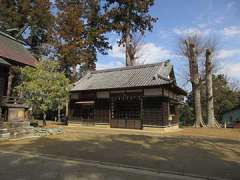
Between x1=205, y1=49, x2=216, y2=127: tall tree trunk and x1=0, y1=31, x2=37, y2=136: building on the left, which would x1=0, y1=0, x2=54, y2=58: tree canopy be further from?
x1=205, y1=49, x2=216, y2=127: tall tree trunk

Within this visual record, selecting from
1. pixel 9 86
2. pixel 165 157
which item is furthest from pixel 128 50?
pixel 165 157

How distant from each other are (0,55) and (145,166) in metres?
13.5

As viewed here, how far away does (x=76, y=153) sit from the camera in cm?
943

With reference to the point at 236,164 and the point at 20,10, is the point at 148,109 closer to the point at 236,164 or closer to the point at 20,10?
the point at 236,164

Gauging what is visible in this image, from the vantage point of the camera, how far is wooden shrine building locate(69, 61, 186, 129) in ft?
65.5

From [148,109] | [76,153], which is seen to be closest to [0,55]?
[76,153]

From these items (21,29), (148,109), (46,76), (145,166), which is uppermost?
(21,29)

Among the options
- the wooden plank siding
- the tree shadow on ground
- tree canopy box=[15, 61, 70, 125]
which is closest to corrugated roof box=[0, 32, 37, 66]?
tree canopy box=[15, 61, 70, 125]

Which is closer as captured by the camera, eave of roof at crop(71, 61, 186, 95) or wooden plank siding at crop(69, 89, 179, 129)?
wooden plank siding at crop(69, 89, 179, 129)

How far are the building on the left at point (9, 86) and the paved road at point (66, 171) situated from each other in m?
5.70

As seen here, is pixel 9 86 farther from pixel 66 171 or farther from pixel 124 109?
pixel 66 171

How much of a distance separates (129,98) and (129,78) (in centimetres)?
244

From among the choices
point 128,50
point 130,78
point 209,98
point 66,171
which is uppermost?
point 128,50

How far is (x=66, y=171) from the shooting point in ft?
21.9
